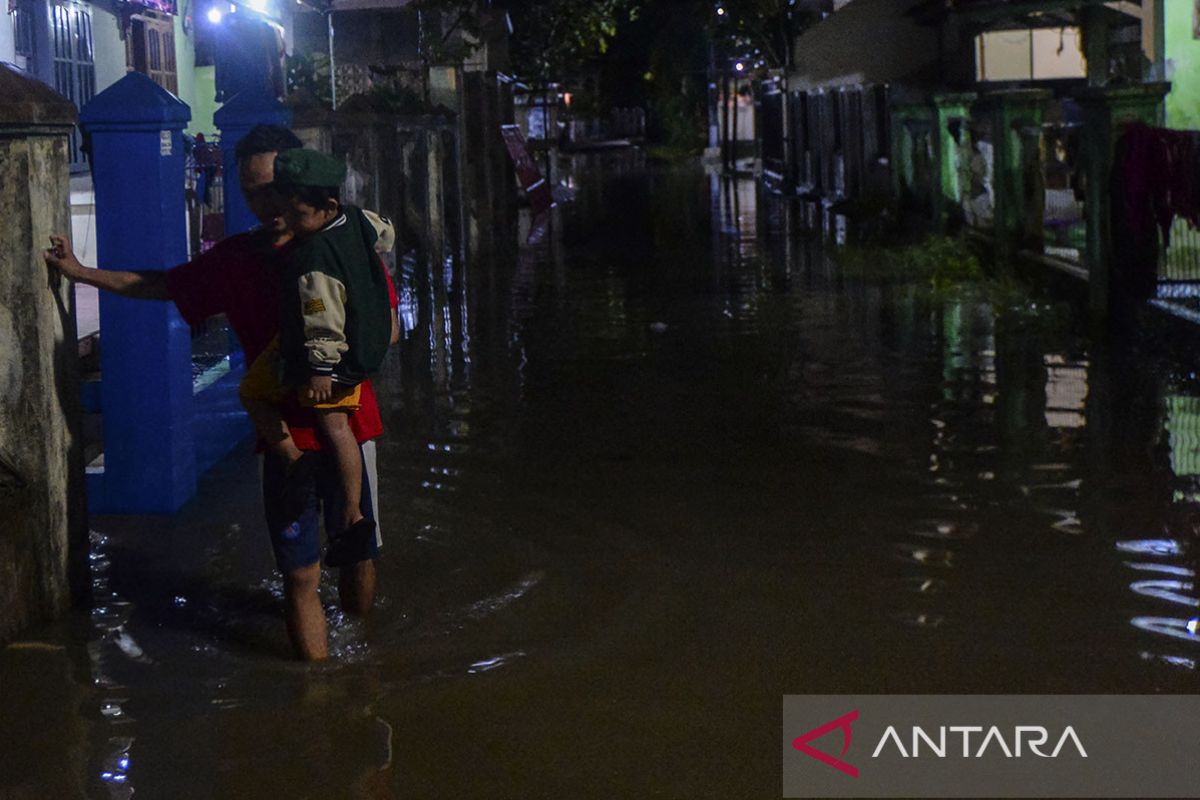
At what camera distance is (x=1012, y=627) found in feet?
17.8

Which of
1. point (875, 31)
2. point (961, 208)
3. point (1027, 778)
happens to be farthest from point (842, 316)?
point (875, 31)

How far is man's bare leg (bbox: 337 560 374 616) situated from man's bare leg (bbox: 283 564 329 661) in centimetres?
39

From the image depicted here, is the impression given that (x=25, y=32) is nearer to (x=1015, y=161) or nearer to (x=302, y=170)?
(x=1015, y=161)

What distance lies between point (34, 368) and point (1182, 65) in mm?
15438

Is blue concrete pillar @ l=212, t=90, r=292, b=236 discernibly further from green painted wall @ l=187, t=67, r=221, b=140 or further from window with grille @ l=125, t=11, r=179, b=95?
green painted wall @ l=187, t=67, r=221, b=140

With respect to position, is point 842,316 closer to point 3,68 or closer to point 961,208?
point 961,208

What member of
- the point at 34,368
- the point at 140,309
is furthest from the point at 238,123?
the point at 34,368

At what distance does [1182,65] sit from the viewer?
18.4 meters

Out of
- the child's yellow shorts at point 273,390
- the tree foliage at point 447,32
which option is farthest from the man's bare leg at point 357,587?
the tree foliage at point 447,32

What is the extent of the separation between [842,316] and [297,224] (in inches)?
339

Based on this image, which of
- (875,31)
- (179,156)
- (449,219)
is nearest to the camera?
(179,156)

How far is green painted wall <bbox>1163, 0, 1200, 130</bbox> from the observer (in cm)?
1802

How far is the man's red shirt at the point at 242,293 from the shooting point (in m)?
5.19

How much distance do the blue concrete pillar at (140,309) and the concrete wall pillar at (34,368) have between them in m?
1.12
